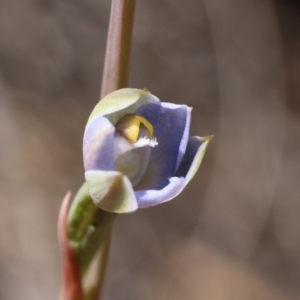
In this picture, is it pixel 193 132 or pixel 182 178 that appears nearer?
pixel 182 178

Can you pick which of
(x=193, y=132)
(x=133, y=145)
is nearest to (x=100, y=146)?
(x=133, y=145)

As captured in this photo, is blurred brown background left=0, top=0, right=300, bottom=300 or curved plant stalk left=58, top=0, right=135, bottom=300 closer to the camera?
curved plant stalk left=58, top=0, right=135, bottom=300

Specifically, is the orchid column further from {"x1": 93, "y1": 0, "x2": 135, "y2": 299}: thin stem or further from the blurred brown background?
the blurred brown background

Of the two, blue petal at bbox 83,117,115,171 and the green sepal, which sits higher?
blue petal at bbox 83,117,115,171

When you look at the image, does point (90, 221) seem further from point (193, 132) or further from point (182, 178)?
point (193, 132)

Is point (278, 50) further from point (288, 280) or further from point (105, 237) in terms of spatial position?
point (105, 237)

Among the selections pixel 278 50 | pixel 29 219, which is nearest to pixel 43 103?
pixel 29 219

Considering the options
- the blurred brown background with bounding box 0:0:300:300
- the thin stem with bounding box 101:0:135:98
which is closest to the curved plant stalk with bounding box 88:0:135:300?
the thin stem with bounding box 101:0:135:98
